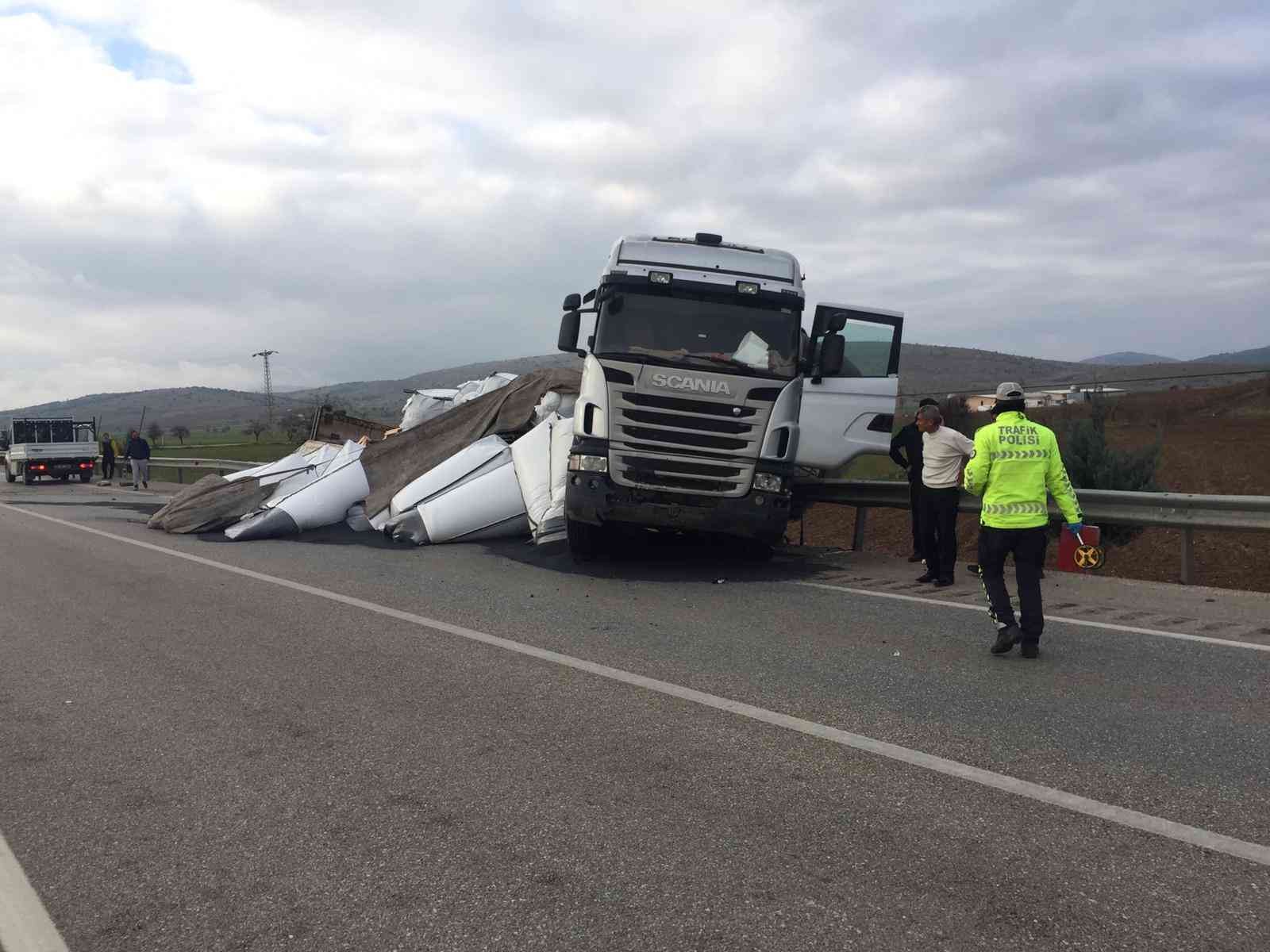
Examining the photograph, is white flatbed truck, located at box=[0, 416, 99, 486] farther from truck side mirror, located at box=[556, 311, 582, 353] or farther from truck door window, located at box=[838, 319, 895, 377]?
truck door window, located at box=[838, 319, 895, 377]

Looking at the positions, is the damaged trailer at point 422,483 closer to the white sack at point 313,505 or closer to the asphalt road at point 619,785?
the white sack at point 313,505

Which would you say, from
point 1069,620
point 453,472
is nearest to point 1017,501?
point 1069,620

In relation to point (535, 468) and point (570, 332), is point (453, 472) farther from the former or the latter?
point (570, 332)

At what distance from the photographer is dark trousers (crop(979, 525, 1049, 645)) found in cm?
651

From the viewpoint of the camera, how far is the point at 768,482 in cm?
991

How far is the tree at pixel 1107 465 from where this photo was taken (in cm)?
1681

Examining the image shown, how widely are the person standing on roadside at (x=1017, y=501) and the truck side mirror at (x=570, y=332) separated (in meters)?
4.91

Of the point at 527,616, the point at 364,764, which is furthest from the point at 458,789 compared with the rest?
the point at 527,616

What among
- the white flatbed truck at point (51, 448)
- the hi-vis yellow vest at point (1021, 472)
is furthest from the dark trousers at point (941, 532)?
the white flatbed truck at point (51, 448)

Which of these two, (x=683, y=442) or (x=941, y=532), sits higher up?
(x=683, y=442)

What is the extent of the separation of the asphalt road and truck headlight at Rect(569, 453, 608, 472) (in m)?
2.30

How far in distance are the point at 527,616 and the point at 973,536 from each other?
12.0 meters

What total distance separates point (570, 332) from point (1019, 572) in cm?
545

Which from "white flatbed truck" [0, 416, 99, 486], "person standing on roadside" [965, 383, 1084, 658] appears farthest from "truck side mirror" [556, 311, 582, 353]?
"white flatbed truck" [0, 416, 99, 486]
